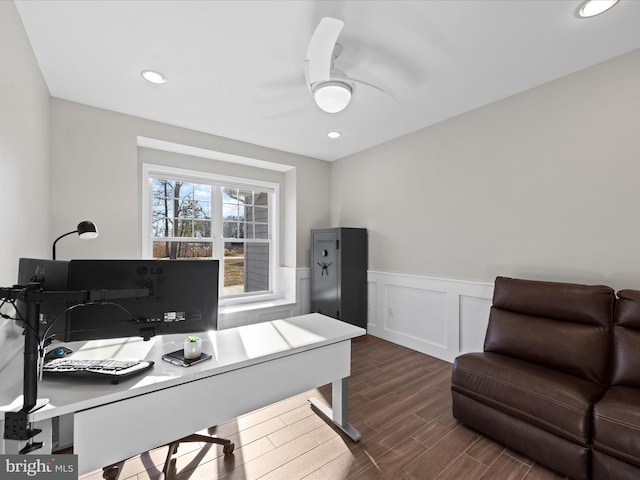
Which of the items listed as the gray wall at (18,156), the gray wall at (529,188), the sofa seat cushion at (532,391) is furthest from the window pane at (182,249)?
the sofa seat cushion at (532,391)

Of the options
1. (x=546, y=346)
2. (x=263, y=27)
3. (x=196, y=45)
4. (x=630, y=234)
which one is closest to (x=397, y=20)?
(x=263, y=27)

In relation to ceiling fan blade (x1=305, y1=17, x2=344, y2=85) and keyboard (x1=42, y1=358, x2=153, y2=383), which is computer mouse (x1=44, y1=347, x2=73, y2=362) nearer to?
keyboard (x1=42, y1=358, x2=153, y2=383)

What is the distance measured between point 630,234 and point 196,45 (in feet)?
11.2

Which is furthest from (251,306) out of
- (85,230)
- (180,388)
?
(180,388)

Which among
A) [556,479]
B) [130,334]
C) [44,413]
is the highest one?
[130,334]

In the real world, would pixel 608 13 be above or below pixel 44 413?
above

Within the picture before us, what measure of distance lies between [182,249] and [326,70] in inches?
120

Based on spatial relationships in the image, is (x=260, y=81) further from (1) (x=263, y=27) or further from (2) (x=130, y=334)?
(2) (x=130, y=334)

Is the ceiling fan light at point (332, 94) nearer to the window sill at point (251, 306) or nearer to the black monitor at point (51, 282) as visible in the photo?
the black monitor at point (51, 282)

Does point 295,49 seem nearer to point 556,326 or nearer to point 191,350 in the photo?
point 191,350

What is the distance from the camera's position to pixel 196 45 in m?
2.04

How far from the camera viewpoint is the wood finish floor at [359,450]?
Answer: 1720 millimetres

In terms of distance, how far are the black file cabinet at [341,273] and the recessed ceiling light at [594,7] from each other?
110 inches

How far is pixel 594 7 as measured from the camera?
1.72 m
